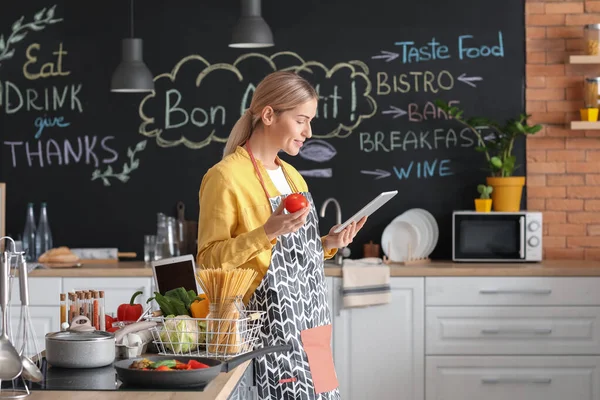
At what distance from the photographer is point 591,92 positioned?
5160mm

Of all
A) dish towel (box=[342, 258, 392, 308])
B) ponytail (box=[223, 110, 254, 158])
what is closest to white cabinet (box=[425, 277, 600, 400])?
dish towel (box=[342, 258, 392, 308])

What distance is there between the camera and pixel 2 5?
5.47 m

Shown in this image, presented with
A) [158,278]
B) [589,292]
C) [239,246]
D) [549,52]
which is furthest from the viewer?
[549,52]

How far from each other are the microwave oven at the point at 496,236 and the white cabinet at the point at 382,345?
1.33 ft

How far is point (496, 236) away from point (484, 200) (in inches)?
8.8

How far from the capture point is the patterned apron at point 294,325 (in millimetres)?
2756

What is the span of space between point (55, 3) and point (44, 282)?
1713 millimetres

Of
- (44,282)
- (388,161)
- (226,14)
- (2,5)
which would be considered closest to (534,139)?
(388,161)

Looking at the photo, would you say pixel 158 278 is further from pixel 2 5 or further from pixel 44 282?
pixel 2 5

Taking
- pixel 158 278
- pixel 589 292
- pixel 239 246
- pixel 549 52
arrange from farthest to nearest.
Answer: pixel 549 52 → pixel 589 292 → pixel 158 278 → pixel 239 246

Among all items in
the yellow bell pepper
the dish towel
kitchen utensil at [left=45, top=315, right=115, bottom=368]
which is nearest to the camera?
kitchen utensil at [left=45, top=315, right=115, bottom=368]

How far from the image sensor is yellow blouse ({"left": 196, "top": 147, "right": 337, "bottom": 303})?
2674 millimetres

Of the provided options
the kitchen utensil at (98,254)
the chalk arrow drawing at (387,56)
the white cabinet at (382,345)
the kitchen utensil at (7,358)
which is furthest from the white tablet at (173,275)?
the chalk arrow drawing at (387,56)

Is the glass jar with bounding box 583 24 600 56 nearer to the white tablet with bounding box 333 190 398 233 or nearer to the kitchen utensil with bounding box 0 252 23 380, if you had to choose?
the white tablet with bounding box 333 190 398 233
